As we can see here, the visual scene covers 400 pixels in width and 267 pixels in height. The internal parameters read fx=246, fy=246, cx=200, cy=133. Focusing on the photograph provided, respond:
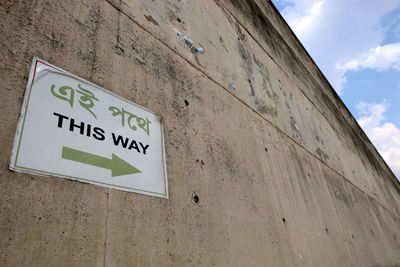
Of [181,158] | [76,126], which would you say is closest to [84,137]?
[76,126]

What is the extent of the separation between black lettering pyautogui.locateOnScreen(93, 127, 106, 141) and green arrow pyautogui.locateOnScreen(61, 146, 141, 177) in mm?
75

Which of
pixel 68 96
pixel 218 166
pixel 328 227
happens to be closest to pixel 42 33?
pixel 68 96

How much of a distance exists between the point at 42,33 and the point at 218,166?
103 centimetres

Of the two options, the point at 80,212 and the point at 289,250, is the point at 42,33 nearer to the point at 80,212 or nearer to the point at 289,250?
the point at 80,212

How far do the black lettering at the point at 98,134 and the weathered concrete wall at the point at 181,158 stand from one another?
7.5 inches

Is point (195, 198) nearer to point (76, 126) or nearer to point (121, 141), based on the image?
point (121, 141)

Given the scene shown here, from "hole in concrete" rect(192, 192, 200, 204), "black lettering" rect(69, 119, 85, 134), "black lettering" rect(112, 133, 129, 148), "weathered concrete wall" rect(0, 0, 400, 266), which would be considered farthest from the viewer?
"hole in concrete" rect(192, 192, 200, 204)

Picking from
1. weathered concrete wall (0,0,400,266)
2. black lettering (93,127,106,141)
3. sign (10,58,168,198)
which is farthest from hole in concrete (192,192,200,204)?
black lettering (93,127,106,141)

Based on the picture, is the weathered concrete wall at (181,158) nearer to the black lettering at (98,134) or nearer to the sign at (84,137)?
the sign at (84,137)

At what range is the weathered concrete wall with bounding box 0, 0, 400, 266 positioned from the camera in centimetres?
73

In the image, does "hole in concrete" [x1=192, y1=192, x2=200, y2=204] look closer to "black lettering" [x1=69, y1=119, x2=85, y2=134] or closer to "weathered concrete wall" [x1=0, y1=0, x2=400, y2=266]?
"weathered concrete wall" [x1=0, y1=0, x2=400, y2=266]

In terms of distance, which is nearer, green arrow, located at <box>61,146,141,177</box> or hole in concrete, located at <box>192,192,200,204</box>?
green arrow, located at <box>61,146,141,177</box>

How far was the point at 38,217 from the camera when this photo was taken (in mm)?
688

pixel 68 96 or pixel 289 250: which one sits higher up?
pixel 68 96
